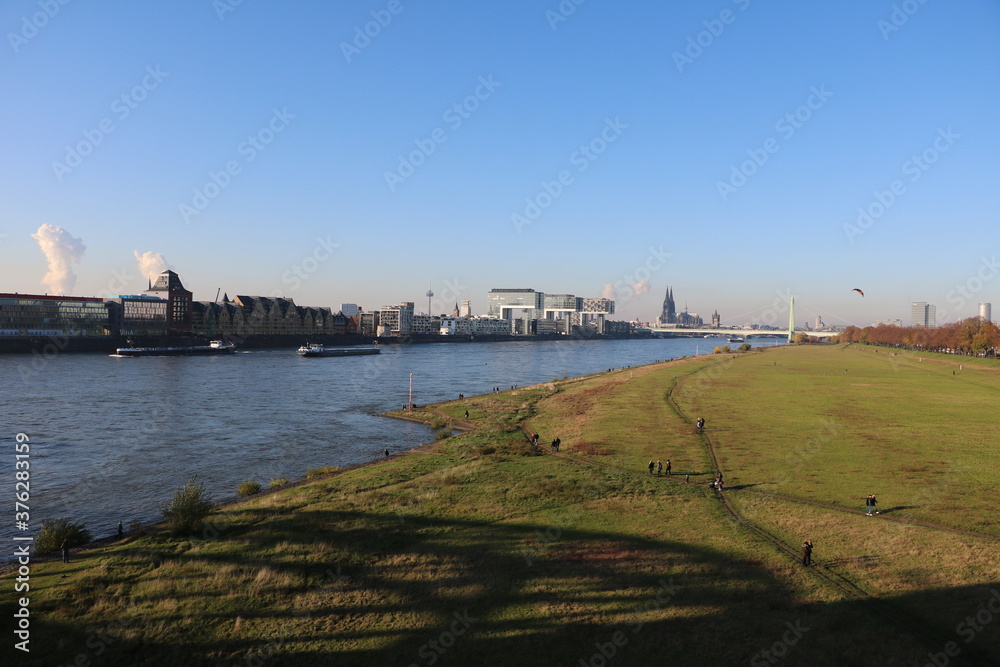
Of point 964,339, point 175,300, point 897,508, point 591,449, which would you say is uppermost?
point 175,300

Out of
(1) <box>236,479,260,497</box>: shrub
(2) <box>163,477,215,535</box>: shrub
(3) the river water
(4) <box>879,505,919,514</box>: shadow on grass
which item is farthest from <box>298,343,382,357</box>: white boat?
(4) <box>879,505,919,514</box>: shadow on grass

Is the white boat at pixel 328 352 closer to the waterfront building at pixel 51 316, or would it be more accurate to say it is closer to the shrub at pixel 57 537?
the waterfront building at pixel 51 316

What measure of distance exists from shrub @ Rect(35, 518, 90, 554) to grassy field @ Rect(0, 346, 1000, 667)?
5.28ft

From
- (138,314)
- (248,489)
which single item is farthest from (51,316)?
(248,489)

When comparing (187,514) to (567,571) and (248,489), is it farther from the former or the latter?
(567,571)

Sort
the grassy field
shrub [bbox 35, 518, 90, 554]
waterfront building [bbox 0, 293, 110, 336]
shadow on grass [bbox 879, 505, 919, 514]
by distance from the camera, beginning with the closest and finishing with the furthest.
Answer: the grassy field, shrub [bbox 35, 518, 90, 554], shadow on grass [bbox 879, 505, 919, 514], waterfront building [bbox 0, 293, 110, 336]

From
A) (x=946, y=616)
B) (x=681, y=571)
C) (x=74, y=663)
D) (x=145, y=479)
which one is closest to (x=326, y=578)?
(x=74, y=663)

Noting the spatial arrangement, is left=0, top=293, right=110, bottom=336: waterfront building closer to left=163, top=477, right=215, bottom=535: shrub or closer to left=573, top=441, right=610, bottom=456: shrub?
left=163, top=477, right=215, bottom=535: shrub

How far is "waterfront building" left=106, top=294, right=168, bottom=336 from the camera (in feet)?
517

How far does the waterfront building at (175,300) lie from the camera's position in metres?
167

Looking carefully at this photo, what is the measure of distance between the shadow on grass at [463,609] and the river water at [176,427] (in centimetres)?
952

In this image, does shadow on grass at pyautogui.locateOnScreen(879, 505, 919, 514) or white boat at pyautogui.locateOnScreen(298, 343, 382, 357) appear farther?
white boat at pyautogui.locateOnScreen(298, 343, 382, 357)

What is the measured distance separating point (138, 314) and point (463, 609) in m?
184

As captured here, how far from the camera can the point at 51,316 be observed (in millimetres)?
141875
